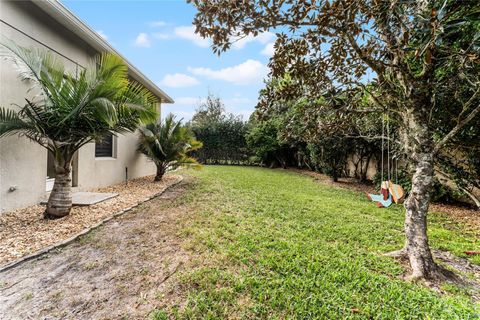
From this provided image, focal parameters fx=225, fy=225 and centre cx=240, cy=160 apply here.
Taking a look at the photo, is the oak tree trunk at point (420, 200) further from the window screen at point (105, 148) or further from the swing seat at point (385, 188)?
the window screen at point (105, 148)

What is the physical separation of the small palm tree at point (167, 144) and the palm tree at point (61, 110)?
174 inches

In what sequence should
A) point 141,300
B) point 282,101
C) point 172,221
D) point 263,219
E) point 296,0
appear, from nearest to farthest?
point 141,300
point 296,0
point 282,101
point 172,221
point 263,219

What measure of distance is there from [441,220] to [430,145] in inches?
162

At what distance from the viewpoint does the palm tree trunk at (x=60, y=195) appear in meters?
4.49

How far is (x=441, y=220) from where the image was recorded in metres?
5.72

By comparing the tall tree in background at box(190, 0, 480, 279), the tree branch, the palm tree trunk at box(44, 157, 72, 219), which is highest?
the tall tree in background at box(190, 0, 480, 279)

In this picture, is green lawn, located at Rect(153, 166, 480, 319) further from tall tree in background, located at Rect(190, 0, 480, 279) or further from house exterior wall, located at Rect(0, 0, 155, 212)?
house exterior wall, located at Rect(0, 0, 155, 212)

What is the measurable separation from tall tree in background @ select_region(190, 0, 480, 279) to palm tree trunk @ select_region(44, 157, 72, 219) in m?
4.02

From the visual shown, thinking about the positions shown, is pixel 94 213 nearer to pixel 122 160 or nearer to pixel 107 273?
pixel 107 273

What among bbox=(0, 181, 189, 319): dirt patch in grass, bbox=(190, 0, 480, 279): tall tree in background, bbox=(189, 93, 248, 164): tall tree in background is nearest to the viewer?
bbox=(0, 181, 189, 319): dirt patch in grass

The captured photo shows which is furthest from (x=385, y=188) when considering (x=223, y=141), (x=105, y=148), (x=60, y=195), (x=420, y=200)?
(x=223, y=141)

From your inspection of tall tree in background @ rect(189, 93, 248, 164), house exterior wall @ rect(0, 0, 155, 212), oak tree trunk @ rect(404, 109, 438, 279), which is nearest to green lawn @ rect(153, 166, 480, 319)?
oak tree trunk @ rect(404, 109, 438, 279)

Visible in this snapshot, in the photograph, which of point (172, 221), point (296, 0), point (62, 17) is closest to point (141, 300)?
point (172, 221)

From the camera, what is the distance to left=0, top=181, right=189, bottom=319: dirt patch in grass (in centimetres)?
Answer: 220
